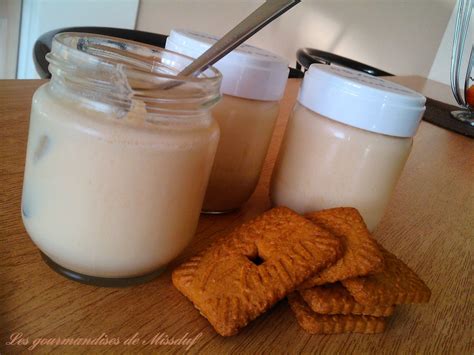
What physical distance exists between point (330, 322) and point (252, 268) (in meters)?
0.08

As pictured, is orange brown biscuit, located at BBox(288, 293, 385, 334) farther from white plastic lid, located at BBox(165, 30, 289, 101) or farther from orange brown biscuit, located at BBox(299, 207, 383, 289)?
white plastic lid, located at BBox(165, 30, 289, 101)

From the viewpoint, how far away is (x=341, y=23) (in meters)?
2.92

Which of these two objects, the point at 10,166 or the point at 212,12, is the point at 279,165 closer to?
the point at 10,166

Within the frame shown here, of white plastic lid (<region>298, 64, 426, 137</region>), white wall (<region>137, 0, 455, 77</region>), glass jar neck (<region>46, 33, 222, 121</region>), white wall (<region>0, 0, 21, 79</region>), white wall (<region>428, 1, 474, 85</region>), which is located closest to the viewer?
glass jar neck (<region>46, 33, 222, 121</region>)

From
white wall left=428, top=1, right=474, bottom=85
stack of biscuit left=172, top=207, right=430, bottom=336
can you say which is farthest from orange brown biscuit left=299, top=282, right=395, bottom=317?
white wall left=428, top=1, right=474, bottom=85

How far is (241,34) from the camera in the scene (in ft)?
1.03

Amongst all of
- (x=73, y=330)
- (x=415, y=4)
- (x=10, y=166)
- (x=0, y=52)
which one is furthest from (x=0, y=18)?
(x=415, y=4)

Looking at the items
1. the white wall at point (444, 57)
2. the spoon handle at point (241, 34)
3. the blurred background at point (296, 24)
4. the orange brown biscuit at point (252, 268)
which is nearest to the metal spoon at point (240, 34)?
the spoon handle at point (241, 34)

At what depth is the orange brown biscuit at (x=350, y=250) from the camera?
1.08ft

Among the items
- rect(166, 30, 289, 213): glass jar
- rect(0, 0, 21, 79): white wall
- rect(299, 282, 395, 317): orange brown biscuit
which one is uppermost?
rect(166, 30, 289, 213): glass jar

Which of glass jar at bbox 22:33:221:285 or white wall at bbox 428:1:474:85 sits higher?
white wall at bbox 428:1:474:85

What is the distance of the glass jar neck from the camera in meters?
0.27

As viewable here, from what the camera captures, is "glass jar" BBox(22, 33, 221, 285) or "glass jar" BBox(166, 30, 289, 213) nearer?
"glass jar" BBox(22, 33, 221, 285)

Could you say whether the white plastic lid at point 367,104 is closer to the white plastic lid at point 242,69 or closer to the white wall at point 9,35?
the white plastic lid at point 242,69
